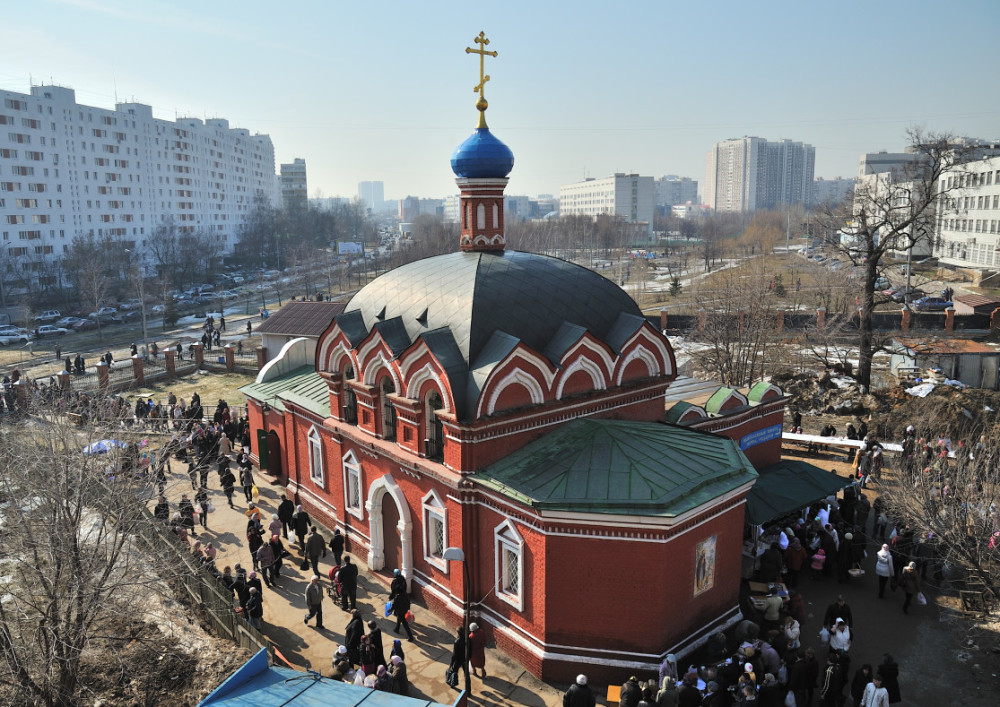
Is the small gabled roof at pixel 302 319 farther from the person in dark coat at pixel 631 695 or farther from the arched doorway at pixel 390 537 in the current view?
the person in dark coat at pixel 631 695

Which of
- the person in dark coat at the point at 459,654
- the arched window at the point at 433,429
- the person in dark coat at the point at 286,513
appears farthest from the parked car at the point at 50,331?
the person in dark coat at the point at 459,654

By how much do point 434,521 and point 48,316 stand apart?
47383mm

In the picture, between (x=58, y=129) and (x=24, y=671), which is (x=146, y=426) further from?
(x=58, y=129)

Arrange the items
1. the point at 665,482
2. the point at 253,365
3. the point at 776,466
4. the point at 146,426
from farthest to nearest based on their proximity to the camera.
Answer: the point at 253,365 < the point at 146,426 < the point at 776,466 < the point at 665,482

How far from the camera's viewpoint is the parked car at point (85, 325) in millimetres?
45578

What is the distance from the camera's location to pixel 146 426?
69.1 feet

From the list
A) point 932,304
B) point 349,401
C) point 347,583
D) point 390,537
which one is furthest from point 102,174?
point 932,304

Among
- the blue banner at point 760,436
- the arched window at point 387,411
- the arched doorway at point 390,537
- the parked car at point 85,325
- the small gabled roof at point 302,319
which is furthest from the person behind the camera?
the parked car at point 85,325

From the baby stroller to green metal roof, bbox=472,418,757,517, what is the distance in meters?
3.71

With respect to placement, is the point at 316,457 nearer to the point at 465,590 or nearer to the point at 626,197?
Answer: the point at 465,590

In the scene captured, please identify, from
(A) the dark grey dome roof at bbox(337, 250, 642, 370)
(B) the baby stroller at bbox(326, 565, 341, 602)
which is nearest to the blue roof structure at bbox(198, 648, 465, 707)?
(B) the baby stroller at bbox(326, 565, 341, 602)

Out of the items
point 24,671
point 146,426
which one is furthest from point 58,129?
point 24,671

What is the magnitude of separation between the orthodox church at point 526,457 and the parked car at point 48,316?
41501 mm

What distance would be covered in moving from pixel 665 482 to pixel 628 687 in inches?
117
